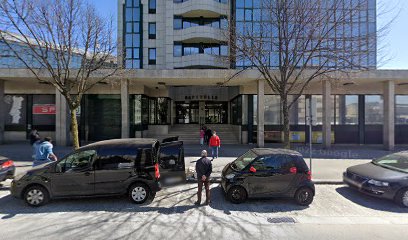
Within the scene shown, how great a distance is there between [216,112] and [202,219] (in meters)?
22.0

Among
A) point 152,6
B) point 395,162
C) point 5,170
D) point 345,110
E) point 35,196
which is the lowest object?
point 35,196

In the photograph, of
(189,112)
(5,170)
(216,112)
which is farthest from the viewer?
(189,112)

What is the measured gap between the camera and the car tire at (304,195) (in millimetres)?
6465

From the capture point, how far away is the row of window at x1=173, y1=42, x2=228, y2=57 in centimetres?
2909

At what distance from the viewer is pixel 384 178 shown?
6555 mm

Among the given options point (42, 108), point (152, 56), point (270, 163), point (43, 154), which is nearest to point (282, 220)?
point (270, 163)

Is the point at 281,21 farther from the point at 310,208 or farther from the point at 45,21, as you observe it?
the point at 45,21

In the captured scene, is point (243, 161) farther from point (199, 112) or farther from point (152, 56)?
point (152, 56)

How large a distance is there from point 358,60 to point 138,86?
1406 centimetres

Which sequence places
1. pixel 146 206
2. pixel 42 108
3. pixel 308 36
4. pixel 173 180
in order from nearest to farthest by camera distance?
pixel 146 206 < pixel 173 180 < pixel 308 36 < pixel 42 108

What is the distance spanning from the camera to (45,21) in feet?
31.1

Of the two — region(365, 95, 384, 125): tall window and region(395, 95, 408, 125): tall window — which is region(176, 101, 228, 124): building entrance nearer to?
region(365, 95, 384, 125): tall window

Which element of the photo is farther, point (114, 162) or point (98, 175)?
point (114, 162)

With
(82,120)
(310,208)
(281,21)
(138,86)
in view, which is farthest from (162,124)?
(310,208)
